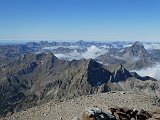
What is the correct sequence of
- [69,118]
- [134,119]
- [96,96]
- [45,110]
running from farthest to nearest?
1. [96,96]
2. [45,110]
3. [69,118]
4. [134,119]

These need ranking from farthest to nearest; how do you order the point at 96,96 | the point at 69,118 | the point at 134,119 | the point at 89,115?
the point at 96,96 < the point at 69,118 < the point at 134,119 < the point at 89,115

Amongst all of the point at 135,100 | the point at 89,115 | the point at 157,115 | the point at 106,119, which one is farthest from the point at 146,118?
the point at 135,100

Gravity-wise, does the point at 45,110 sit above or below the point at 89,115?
below

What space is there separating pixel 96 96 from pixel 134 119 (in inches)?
556

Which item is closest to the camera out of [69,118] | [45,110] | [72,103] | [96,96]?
[69,118]

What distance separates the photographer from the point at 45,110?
3978cm

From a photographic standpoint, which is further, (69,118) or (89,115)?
(69,118)

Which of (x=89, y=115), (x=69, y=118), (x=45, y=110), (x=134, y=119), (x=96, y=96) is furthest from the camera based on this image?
(x=96, y=96)

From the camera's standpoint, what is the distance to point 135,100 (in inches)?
1746

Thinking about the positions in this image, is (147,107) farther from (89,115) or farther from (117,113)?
(89,115)

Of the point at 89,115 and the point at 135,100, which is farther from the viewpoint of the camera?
the point at 135,100

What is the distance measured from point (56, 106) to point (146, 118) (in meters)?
12.8

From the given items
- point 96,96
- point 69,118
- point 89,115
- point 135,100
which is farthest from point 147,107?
point 89,115

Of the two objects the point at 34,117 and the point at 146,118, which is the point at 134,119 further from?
the point at 34,117
